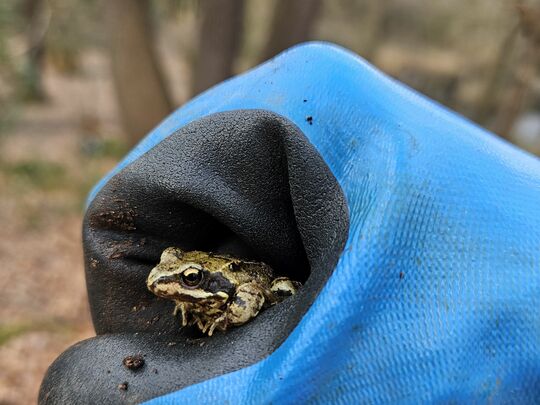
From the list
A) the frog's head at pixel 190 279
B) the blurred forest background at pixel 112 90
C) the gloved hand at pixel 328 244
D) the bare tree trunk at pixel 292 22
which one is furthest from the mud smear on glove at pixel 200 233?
the bare tree trunk at pixel 292 22

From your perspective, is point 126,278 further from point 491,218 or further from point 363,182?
point 491,218

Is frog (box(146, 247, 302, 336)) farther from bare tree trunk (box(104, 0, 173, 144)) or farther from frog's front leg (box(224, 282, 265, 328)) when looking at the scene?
bare tree trunk (box(104, 0, 173, 144))

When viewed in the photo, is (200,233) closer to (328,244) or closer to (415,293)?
(328,244)

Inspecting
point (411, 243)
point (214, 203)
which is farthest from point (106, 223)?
point (411, 243)

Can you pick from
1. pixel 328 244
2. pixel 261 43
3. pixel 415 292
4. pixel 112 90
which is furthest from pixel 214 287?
pixel 112 90

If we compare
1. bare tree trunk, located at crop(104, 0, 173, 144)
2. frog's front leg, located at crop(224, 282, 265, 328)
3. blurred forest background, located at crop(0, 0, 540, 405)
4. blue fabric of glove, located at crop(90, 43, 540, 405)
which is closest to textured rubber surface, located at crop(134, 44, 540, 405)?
blue fabric of glove, located at crop(90, 43, 540, 405)

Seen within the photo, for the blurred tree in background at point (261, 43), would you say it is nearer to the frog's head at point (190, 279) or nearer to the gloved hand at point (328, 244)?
the gloved hand at point (328, 244)

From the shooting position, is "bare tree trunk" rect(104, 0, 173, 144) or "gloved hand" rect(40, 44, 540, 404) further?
"bare tree trunk" rect(104, 0, 173, 144)
